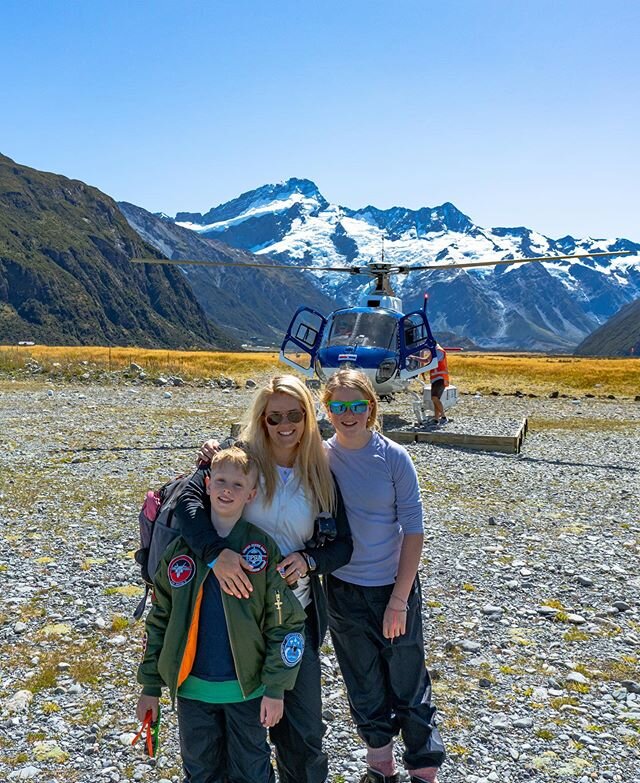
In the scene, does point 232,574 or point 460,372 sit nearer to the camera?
point 232,574

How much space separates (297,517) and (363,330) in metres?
15.5

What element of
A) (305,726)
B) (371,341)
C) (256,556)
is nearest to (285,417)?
(256,556)

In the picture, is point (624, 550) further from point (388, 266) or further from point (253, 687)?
point (388, 266)

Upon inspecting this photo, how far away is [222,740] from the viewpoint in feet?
12.7

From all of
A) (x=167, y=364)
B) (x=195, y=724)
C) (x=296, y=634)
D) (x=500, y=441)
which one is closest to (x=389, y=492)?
(x=296, y=634)

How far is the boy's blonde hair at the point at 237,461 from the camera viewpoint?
12.3 ft

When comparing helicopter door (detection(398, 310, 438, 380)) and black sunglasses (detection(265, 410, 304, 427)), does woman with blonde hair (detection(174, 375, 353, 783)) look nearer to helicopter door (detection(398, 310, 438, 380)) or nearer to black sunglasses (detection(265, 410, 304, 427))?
black sunglasses (detection(265, 410, 304, 427))

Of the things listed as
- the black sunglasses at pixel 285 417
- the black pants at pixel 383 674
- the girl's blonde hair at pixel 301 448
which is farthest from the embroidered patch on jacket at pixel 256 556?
the black pants at pixel 383 674

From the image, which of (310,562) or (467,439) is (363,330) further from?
(310,562)

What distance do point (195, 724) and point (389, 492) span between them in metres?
1.81

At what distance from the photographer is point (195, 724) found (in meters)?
3.78

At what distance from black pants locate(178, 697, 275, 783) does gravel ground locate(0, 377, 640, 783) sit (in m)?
1.12

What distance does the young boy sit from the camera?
3.71m

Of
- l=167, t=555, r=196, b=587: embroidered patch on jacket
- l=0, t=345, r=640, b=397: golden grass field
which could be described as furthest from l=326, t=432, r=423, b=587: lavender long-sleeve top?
l=0, t=345, r=640, b=397: golden grass field
